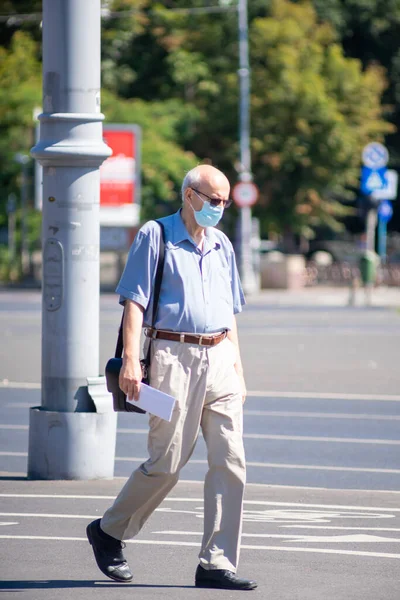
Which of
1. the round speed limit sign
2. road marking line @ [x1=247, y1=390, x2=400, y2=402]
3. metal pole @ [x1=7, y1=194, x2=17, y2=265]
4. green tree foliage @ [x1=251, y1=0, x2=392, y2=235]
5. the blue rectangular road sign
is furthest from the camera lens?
metal pole @ [x1=7, y1=194, x2=17, y2=265]

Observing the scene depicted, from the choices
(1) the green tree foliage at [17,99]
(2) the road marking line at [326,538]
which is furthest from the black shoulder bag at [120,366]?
(1) the green tree foliage at [17,99]

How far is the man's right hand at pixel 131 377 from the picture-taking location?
20.8ft

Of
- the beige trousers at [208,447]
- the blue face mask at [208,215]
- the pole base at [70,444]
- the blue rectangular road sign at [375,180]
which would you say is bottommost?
the pole base at [70,444]

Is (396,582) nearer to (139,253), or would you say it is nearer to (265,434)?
(139,253)

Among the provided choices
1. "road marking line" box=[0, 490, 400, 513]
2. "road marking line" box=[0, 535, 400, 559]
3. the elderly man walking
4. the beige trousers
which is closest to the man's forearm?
the elderly man walking

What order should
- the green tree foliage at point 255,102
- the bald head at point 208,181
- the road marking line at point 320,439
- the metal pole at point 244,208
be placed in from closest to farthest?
1. the bald head at point 208,181
2. the road marking line at point 320,439
3. the metal pole at point 244,208
4. the green tree foliage at point 255,102

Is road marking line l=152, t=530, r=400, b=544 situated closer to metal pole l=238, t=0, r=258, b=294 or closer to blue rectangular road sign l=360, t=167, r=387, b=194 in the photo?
blue rectangular road sign l=360, t=167, r=387, b=194

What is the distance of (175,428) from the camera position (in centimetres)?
641

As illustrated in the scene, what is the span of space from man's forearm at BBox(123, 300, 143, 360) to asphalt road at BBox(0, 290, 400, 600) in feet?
3.43

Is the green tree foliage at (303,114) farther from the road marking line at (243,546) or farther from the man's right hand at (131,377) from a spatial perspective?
the man's right hand at (131,377)

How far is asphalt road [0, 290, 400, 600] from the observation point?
21.6 ft

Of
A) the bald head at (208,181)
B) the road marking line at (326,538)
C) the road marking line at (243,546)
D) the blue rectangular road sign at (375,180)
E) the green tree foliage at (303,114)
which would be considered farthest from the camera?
the green tree foliage at (303,114)

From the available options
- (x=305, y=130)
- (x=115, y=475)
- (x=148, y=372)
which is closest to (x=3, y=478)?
(x=115, y=475)

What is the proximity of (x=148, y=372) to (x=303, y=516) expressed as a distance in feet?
7.37
